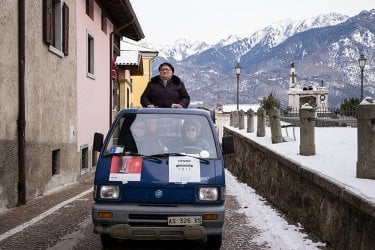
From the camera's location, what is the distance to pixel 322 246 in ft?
18.5

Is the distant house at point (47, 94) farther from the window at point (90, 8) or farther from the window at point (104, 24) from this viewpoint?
the window at point (104, 24)

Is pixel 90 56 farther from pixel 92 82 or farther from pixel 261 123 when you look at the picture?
pixel 261 123

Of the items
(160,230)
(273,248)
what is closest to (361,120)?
(273,248)

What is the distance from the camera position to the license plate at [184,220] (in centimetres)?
489

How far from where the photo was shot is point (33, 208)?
8.15 m

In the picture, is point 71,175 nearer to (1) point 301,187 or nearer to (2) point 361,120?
(1) point 301,187

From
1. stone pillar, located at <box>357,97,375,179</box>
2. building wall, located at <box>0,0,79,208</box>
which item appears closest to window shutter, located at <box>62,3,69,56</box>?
building wall, located at <box>0,0,79,208</box>

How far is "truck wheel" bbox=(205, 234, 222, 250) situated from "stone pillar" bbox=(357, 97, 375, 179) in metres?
1.91

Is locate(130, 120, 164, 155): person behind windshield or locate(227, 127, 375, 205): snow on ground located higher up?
locate(130, 120, 164, 155): person behind windshield

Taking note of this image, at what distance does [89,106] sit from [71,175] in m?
3.43

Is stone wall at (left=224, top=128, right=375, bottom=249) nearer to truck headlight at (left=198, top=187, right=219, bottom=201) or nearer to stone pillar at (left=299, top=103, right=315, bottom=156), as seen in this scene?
stone pillar at (left=299, top=103, right=315, bottom=156)

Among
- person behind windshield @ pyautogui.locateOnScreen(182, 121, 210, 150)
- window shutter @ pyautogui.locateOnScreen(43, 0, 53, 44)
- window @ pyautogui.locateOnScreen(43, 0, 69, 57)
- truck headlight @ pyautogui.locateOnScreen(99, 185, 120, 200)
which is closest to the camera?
truck headlight @ pyautogui.locateOnScreen(99, 185, 120, 200)

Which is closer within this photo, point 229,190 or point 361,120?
point 361,120

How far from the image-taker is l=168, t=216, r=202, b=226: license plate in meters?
4.89
